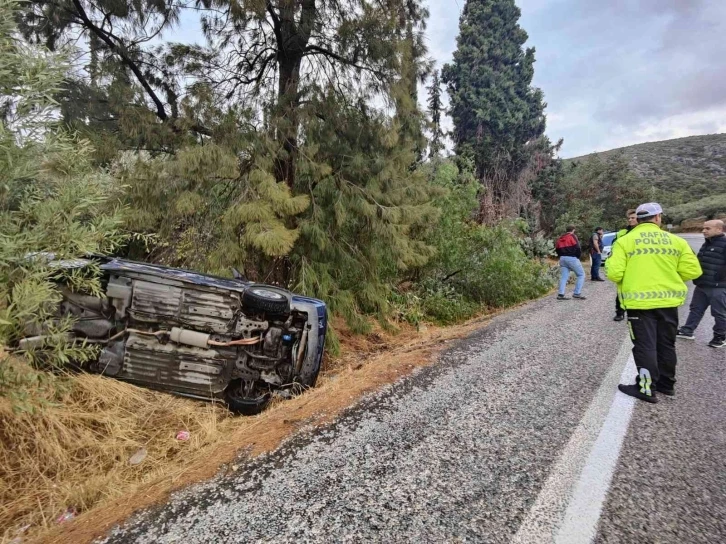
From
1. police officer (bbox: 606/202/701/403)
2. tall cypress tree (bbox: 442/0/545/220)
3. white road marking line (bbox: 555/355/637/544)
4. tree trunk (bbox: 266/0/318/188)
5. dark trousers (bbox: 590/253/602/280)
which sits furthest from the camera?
tall cypress tree (bbox: 442/0/545/220)

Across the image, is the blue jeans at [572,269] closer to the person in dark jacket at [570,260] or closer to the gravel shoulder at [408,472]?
the person in dark jacket at [570,260]

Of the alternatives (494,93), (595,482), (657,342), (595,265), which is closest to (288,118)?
(657,342)

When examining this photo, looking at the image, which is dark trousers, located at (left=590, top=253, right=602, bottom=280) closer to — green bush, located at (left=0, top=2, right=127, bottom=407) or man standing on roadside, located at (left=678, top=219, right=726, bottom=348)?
man standing on roadside, located at (left=678, top=219, right=726, bottom=348)

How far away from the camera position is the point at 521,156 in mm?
16859

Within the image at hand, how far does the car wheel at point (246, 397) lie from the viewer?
3.24 m

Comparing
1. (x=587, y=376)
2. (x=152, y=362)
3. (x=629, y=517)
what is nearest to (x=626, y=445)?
(x=629, y=517)

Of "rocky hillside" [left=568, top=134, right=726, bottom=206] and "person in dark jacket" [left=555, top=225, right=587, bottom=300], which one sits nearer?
"person in dark jacket" [left=555, top=225, right=587, bottom=300]

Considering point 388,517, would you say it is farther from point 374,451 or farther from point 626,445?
point 626,445

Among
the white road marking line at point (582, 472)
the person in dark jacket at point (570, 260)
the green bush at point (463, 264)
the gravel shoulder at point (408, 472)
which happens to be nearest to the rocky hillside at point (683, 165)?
the person in dark jacket at point (570, 260)

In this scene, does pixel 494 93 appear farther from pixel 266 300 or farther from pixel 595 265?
pixel 266 300

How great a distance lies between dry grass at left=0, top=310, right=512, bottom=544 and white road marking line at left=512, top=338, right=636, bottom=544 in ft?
4.75

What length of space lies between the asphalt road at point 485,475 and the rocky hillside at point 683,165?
39.3m

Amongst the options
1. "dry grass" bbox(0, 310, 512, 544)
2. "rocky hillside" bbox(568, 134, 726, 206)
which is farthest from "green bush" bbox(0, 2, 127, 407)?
"rocky hillside" bbox(568, 134, 726, 206)

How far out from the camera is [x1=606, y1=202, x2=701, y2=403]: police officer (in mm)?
2906
